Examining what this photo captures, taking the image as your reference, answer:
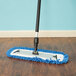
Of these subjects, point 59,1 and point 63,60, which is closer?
point 63,60

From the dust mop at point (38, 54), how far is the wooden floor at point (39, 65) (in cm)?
4

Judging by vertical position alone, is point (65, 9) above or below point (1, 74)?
above

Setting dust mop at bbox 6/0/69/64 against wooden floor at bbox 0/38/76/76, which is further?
dust mop at bbox 6/0/69/64

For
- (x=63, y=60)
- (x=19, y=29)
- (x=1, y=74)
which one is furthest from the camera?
(x=19, y=29)

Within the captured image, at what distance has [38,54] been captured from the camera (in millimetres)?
1699

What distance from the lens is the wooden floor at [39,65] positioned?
148 centimetres

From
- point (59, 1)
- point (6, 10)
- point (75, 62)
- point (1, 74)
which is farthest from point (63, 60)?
point (6, 10)

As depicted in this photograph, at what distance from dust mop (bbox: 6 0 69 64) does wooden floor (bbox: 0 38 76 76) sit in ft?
0.12

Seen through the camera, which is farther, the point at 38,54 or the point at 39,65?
the point at 38,54

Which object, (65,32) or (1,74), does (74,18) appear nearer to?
(65,32)

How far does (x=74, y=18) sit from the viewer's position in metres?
2.04

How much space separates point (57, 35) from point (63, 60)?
56cm

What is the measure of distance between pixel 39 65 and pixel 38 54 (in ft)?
0.45

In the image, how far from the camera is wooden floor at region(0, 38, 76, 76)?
1.48 m
